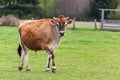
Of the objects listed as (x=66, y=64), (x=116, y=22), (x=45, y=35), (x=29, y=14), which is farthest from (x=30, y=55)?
(x=29, y=14)

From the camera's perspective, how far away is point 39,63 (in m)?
19.4

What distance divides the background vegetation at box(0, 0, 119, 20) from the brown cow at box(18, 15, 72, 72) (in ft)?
132

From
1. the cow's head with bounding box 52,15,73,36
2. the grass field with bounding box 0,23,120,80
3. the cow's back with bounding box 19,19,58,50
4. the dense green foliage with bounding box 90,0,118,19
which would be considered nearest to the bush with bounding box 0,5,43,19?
the dense green foliage with bounding box 90,0,118,19

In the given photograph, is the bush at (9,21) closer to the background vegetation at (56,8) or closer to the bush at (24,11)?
the background vegetation at (56,8)

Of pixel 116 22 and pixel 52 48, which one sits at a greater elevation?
pixel 52 48

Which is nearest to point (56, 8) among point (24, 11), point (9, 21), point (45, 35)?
point (24, 11)

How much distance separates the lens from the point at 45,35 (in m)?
16.3

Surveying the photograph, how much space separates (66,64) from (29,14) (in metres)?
46.8

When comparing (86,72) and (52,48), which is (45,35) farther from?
(86,72)

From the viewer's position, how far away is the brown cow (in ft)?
53.0

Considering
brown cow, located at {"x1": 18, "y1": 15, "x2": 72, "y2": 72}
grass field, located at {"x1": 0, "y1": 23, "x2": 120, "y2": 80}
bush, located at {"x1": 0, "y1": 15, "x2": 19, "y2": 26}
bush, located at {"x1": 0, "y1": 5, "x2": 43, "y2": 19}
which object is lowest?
bush, located at {"x1": 0, "y1": 5, "x2": 43, "y2": 19}

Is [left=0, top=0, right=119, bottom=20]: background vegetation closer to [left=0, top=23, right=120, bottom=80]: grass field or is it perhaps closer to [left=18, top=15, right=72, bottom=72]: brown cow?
[left=0, top=23, right=120, bottom=80]: grass field

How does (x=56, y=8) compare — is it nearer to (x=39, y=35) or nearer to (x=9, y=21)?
(x=9, y=21)

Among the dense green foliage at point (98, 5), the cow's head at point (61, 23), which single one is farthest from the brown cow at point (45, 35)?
the dense green foliage at point (98, 5)
